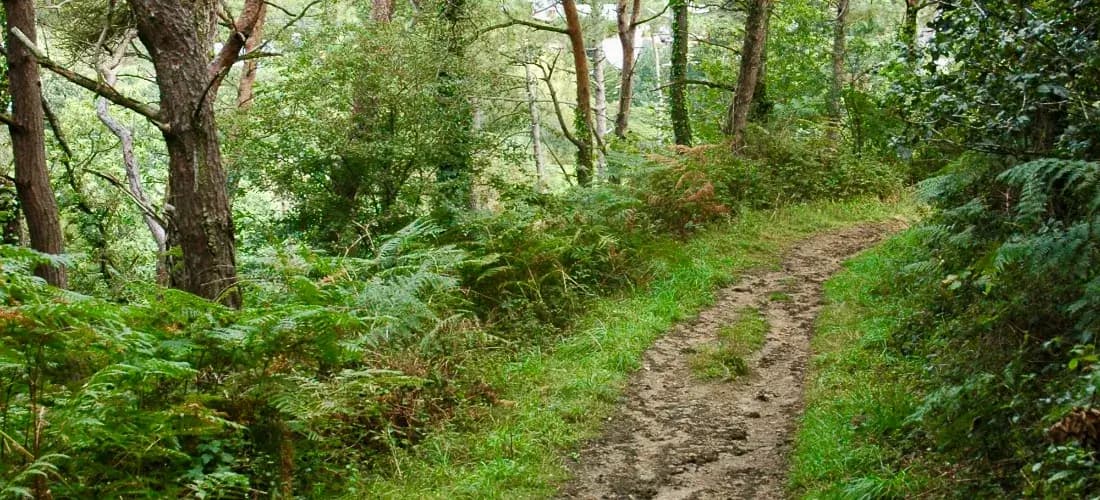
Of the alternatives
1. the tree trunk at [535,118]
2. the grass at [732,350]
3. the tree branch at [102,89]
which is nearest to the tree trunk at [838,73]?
the tree trunk at [535,118]

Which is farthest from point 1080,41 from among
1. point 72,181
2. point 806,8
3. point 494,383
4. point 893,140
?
point 806,8

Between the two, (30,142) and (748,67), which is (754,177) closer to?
(748,67)

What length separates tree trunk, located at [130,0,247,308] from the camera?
6445 mm

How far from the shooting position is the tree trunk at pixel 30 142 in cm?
961

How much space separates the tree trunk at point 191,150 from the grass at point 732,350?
4.26 m

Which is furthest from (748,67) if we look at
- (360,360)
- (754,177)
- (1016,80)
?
(360,360)

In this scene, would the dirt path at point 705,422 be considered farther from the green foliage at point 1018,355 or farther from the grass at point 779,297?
the green foliage at point 1018,355

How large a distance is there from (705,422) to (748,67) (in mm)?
9320

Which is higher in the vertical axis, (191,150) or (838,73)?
(838,73)

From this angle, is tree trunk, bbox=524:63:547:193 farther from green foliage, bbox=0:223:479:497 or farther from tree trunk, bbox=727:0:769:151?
green foliage, bbox=0:223:479:497

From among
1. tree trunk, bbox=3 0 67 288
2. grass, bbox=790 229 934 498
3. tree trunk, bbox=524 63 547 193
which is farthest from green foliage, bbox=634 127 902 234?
tree trunk, bbox=3 0 67 288

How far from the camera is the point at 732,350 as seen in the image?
8.05 m

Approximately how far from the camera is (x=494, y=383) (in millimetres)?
7367

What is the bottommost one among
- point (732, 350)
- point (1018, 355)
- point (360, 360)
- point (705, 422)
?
point (705, 422)
